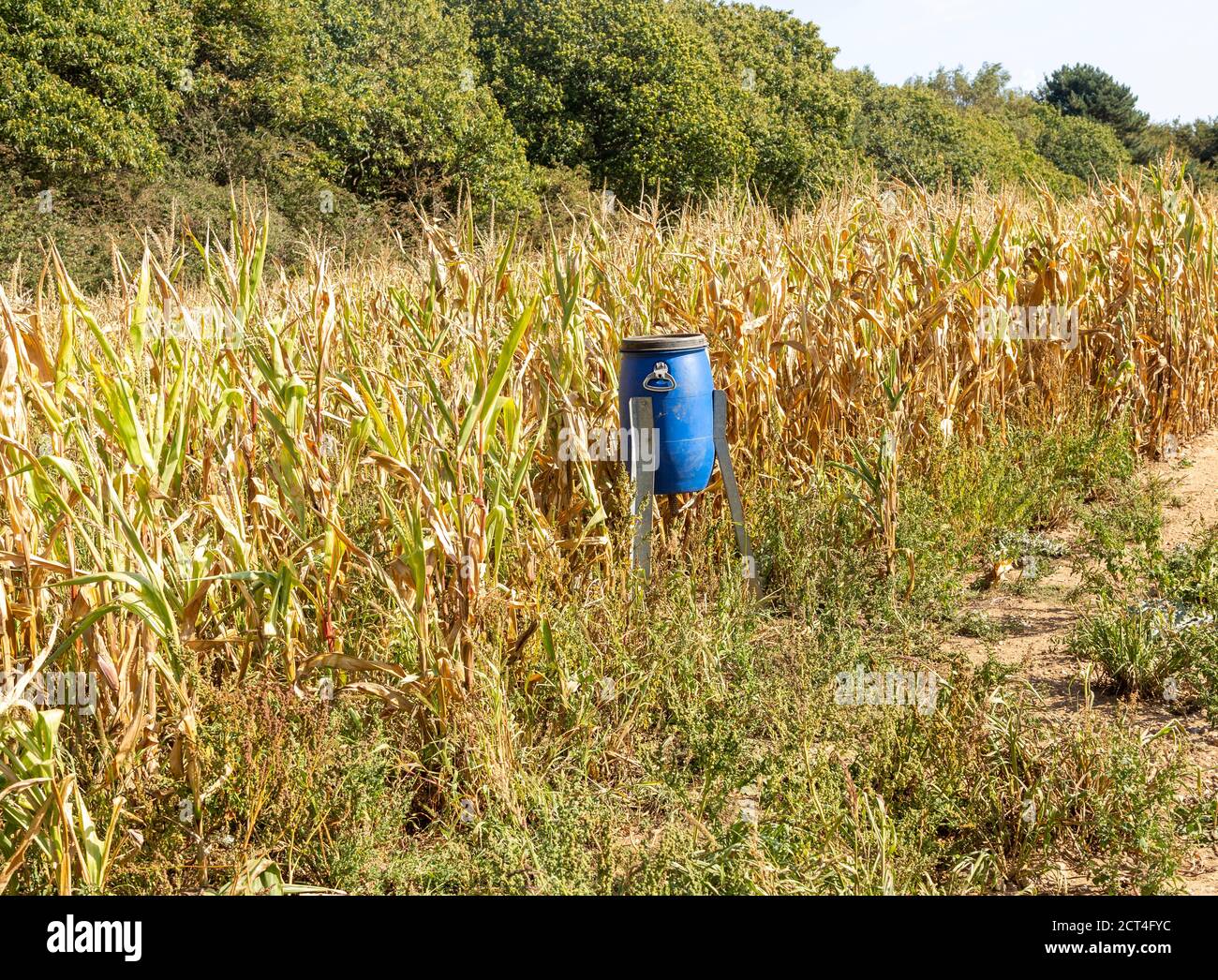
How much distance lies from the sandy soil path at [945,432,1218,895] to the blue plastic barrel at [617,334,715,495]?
1231 millimetres

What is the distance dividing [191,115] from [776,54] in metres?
15.9

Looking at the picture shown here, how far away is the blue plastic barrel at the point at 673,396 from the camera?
4.07m

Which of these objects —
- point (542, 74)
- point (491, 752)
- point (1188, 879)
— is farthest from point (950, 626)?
point (542, 74)

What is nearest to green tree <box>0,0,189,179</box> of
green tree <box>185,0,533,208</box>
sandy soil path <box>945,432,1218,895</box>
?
green tree <box>185,0,533,208</box>

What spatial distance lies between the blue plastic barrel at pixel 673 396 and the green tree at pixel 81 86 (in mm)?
13528

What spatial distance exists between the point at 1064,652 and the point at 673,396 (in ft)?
5.75

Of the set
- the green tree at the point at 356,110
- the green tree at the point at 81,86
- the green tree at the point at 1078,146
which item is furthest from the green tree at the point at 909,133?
the green tree at the point at 81,86

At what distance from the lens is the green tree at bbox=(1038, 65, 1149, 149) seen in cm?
5212

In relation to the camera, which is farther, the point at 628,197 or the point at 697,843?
the point at 628,197

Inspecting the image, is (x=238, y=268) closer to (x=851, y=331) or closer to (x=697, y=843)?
(x=697, y=843)

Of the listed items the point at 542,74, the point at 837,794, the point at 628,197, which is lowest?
the point at 837,794

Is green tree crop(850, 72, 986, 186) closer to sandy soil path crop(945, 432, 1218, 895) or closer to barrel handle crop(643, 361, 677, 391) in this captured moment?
sandy soil path crop(945, 432, 1218, 895)

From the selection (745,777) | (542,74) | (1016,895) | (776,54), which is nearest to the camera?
(1016,895)

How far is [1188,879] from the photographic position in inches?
102
